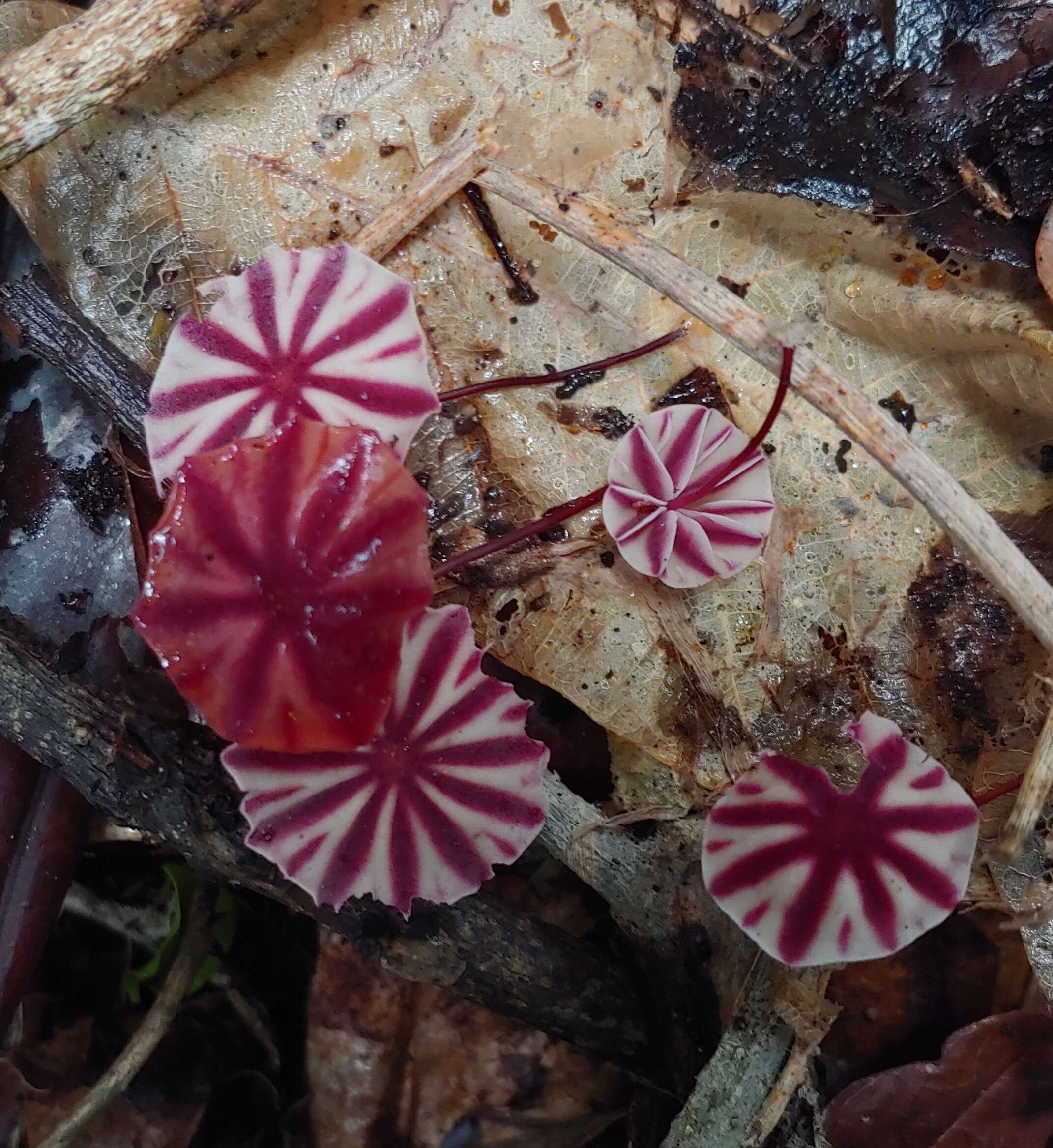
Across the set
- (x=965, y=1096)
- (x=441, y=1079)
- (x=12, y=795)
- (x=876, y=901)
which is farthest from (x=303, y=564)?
(x=965, y=1096)

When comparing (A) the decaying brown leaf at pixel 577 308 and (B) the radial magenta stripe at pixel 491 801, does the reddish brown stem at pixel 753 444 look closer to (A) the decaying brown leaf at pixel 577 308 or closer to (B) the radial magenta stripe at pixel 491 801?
Answer: (A) the decaying brown leaf at pixel 577 308

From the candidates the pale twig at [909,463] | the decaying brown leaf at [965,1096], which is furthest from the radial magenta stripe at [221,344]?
the decaying brown leaf at [965,1096]

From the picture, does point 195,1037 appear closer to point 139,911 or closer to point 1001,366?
point 139,911

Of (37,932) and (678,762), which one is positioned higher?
(678,762)

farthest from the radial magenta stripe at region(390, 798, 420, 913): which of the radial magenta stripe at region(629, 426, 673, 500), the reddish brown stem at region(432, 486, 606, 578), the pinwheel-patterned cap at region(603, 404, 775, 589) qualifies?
the radial magenta stripe at region(629, 426, 673, 500)

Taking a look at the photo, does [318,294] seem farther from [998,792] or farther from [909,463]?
[998,792]

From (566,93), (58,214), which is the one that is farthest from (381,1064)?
(566,93)
